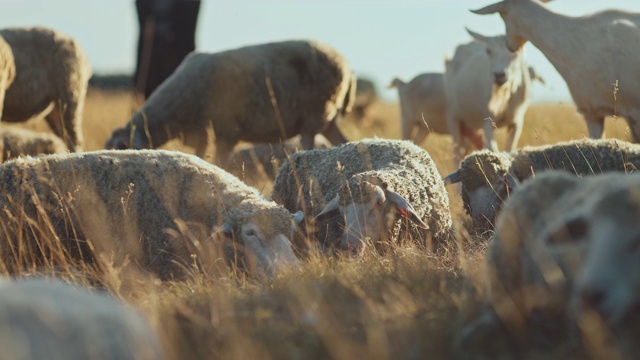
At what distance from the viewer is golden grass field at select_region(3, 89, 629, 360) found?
369cm

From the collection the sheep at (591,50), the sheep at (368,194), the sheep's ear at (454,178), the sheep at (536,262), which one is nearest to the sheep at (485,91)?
the sheep at (591,50)

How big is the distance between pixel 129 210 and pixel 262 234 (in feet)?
3.44

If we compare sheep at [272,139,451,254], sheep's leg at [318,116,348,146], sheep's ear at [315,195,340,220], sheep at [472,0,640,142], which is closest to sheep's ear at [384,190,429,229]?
sheep at [272,139,451,254]

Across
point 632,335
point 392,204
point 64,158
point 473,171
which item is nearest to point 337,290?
point 632,335

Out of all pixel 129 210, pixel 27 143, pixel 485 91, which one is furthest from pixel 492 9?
pixel 27 143

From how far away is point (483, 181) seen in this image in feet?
25.6

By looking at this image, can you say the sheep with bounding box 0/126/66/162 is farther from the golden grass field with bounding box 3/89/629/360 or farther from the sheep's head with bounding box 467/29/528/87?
the golden grass field with bounding box 3/89/629/360

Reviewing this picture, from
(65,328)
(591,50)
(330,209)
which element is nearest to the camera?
(65,328)

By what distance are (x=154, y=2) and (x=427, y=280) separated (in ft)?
37.0

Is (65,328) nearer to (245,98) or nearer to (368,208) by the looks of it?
(368,208)

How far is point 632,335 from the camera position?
3406 mm

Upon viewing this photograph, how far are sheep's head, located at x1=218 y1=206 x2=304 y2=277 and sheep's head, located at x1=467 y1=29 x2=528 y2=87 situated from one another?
436 centimetres

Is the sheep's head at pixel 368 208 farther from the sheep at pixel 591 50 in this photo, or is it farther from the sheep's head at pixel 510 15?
the sheep's head at pixel 510 15

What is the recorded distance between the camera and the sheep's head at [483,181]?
301 inches
